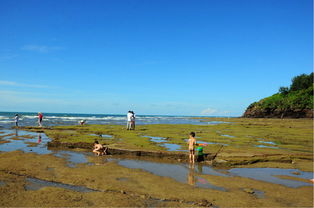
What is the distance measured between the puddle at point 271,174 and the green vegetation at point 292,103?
6517cm

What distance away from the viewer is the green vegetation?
67.2 m

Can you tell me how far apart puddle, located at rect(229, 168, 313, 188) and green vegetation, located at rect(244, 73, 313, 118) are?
65173mm

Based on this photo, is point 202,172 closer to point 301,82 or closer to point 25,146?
point 25,146

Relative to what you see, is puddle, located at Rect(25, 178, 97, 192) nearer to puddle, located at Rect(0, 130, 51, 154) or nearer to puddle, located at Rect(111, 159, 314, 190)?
puddle, located at Rect(111, 159, 314, 190)

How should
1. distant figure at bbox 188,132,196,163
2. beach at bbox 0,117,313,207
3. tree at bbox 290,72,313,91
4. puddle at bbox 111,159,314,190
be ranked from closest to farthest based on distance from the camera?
beach at bbox 0,117,313,207
puddle at bbox 111,159,314,190
distant figure at bbox 188,132,196,163
tree at bbox 290,72,313,91

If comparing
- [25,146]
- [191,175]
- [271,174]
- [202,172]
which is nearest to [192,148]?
[202,172]

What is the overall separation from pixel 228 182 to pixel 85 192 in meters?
4.85

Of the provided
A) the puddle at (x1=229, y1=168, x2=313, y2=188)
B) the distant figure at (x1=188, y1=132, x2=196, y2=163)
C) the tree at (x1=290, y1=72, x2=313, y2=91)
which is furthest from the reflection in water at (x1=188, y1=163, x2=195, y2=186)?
the tree at (x1=290, y1=72, x2=313, y2=91)

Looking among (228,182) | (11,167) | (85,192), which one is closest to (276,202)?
(228,182)

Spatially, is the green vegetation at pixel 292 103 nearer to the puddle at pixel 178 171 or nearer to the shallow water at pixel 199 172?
the shallow water at pixel 199 172

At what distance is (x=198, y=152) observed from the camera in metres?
11.8

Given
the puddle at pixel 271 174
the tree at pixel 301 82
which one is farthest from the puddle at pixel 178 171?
the tree at pixel 301 82

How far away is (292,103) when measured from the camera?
71.1 m

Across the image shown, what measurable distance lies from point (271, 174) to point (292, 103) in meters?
72.0
